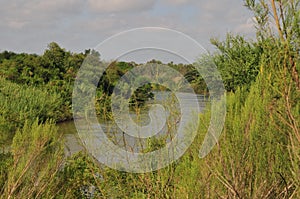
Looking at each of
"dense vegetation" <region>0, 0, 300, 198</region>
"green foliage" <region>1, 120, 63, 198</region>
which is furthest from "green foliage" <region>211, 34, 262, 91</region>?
"green foliage" <region>1, 120, 63, 198</region>


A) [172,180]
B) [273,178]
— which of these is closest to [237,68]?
[172,180]

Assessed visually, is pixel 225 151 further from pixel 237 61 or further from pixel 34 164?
pixel 237 61

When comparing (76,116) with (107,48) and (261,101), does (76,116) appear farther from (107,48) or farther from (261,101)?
(261,101)

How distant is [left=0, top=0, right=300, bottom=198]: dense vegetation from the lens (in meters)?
2.41

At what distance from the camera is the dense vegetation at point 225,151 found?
2412 mm

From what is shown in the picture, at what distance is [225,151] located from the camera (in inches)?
112

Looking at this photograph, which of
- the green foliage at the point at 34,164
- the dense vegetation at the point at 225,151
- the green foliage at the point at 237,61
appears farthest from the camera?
the green foliage at the point at 237,61

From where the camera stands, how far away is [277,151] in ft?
9.32

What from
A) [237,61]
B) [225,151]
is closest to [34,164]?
[225,151]

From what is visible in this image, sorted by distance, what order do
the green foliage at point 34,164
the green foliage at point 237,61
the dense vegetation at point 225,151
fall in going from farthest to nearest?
1. the green foliage at point 237,61
2. the green foliage at point 34,164
3. the dense vegetation at point 225,151

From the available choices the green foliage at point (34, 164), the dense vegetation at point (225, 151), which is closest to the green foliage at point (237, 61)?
the dense vegetation at point (225, 151)

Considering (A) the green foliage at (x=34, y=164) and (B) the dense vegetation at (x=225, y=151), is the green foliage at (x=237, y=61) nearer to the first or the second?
(B) the dense vegetation at (x=225, y=151)

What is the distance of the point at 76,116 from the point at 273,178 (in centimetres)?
202

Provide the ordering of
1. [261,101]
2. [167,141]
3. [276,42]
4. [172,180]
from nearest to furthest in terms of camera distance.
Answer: [276,42]
[261,101]
[172,180]
[167,141]
